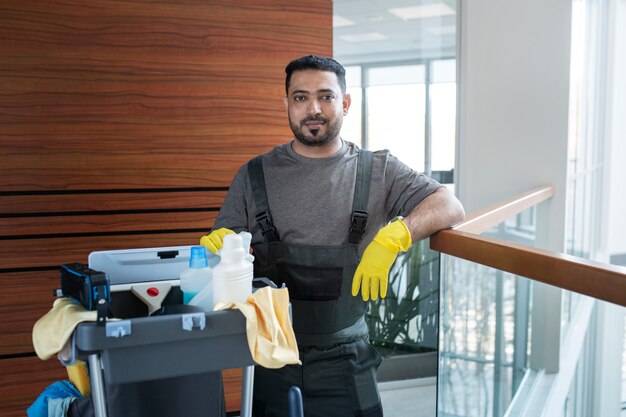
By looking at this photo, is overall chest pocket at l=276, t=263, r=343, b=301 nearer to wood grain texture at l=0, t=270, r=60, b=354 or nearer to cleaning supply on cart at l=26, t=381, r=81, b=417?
cleaning supply on cart at l=26, t=381, r=81, b=417

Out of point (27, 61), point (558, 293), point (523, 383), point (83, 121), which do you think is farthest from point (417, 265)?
point (27, 61)

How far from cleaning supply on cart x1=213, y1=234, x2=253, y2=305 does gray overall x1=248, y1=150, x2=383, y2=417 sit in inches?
24.4

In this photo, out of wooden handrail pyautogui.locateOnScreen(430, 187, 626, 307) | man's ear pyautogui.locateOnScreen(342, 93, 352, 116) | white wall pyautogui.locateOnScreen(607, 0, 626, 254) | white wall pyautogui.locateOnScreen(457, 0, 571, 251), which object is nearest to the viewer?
wooden handrail pyautogui.locateOnScreen(430, 187, 626, 307)

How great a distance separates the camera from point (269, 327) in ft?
3.31

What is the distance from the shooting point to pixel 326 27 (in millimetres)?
2607

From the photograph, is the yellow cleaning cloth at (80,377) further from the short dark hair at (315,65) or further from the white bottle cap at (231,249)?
the short dark hair at (315,65)

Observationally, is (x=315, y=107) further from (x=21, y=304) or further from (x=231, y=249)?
(x=21, y=304)

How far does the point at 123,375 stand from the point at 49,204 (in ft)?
5.16

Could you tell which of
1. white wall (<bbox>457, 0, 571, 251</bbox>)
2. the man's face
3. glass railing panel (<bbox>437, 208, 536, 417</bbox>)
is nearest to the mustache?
the man's face

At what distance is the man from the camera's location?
1.66 metres

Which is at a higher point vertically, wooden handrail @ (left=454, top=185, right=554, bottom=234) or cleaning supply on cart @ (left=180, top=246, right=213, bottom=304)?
cleaning supply on cart @ (left=180, top=246, right=213, bottom=304)

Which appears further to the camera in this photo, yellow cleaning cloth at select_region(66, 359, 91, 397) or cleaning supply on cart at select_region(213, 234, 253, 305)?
yellow cleaning cloth at select_region(66, 359, 91, 397)

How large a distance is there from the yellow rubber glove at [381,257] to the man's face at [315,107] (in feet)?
1.29

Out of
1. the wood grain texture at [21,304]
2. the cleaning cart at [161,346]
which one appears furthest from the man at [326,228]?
the wood grain texture at [21,304]
